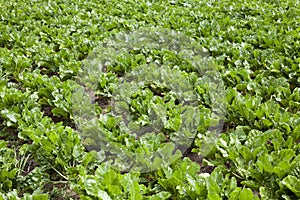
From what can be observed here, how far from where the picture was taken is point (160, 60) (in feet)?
19.3

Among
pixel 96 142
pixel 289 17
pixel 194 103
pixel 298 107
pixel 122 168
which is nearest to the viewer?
pixel 122 168

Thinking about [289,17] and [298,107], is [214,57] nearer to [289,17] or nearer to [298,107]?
[298,107]

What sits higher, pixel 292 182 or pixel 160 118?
pixel 292 182

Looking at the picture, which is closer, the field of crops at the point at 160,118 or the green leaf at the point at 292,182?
the green leaf at the point at 292,182

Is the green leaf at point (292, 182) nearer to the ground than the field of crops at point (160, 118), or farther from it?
farther from it

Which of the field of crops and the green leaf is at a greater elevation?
the green leaf

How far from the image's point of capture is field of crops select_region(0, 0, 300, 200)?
2.99 meters

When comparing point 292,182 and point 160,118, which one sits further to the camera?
point 160,118

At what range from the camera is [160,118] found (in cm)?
406

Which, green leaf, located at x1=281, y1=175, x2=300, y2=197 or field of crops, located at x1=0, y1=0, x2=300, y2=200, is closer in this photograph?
green leaf, located at x1=281, y1=175, x2=300, y2=197

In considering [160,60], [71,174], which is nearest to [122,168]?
[71,174]

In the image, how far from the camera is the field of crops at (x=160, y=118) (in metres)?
2.99

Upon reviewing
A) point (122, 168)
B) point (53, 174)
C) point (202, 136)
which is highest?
point (202, 136)

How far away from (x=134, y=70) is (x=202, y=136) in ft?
7.01
